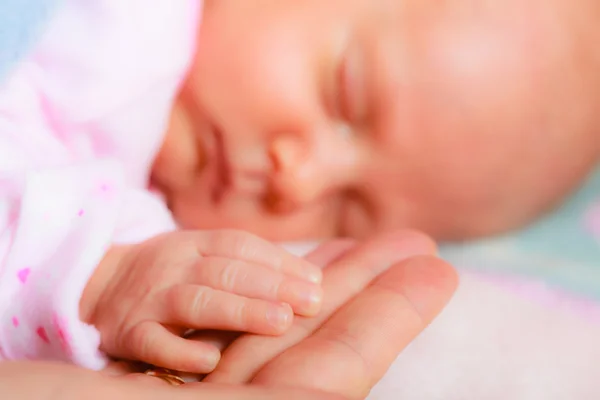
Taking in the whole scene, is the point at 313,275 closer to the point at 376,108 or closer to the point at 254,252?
the point at 254,252

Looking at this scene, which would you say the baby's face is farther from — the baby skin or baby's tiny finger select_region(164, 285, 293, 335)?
baby's tiny finger select_region(164, 285, 293, 335)

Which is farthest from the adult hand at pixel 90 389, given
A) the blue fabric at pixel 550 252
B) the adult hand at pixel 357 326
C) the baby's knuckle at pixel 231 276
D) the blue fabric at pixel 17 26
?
the blue fabric at pixel 550 252

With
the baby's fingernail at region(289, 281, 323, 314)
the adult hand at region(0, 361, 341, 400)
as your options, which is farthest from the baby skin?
the adult hand at region(0, 361, 341, 400)

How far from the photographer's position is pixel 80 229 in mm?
765

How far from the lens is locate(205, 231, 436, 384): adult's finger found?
626mm

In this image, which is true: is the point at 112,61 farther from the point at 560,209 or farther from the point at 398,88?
the point at 560,209

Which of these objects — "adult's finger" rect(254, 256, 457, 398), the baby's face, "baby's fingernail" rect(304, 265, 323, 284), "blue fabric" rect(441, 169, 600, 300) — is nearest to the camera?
"adult's finger" rect(254, 256, 457, 398)

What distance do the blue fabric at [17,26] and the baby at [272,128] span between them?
32mm

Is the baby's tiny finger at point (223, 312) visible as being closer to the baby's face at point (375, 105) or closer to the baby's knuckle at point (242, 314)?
the baby's knuckle at point (242, 314)

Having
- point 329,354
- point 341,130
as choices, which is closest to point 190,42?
point 341,130

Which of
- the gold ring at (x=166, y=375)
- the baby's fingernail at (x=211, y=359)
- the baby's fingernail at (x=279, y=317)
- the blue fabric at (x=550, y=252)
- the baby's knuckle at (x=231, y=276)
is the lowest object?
the blue fabric at (x=550, y=252)

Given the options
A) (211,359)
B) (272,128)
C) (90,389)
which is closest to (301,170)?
(272,128)

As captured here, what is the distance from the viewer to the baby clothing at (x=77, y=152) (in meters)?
0.72

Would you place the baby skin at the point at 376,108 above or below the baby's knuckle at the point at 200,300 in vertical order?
above
